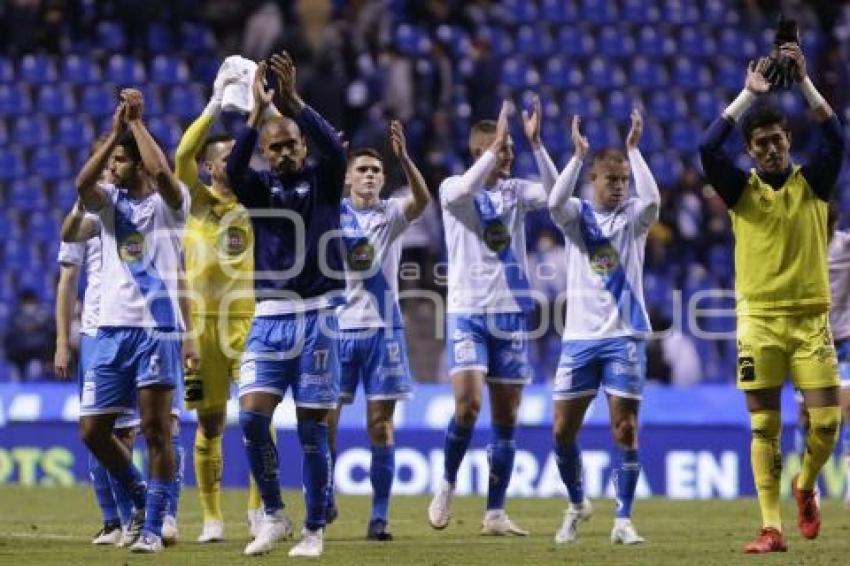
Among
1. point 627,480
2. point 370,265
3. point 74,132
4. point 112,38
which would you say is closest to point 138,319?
point 370,265

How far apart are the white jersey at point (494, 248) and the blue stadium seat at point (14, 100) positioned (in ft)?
41.9

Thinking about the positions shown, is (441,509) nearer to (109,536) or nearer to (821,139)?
(109,536)

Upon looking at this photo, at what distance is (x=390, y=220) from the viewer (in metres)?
13.6

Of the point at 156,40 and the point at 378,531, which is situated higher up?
the point at 156,40

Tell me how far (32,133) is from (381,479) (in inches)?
512

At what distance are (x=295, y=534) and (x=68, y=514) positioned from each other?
2.97 meters

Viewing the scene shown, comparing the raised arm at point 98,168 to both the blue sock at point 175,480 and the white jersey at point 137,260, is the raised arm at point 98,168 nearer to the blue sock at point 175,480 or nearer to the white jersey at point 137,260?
the white jersey at point 137,260

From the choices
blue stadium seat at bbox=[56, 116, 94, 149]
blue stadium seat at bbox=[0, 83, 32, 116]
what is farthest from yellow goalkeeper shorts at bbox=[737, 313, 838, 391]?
blue stadium seat at bbox=[0, 83, 32, 116]

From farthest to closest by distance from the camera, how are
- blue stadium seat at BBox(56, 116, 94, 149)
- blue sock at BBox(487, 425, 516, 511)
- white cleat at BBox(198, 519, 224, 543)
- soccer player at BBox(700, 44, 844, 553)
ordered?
blue stadium seat at BBox(56, 116, 94, 149) < blue sock at BBox(487, 425, 516, 511) < white cleat at BBox(198, 519, 224, 543) < soccer player at BBox(700, 44, 844, 553)

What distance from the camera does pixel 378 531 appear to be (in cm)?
1292

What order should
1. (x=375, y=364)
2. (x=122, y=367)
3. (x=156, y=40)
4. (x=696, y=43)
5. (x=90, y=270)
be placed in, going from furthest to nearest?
(x=696, y=43), (x=156, y=40), (x=375, y=364), (x=90, y=270), (x=122, y=367)

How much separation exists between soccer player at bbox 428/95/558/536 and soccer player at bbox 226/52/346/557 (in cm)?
235

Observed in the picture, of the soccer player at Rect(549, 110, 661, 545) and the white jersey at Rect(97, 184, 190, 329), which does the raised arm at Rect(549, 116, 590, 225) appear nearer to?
the soccer player at Rect(549, 110, 661, 545)

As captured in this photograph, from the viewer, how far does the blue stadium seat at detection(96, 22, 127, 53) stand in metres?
26.2
